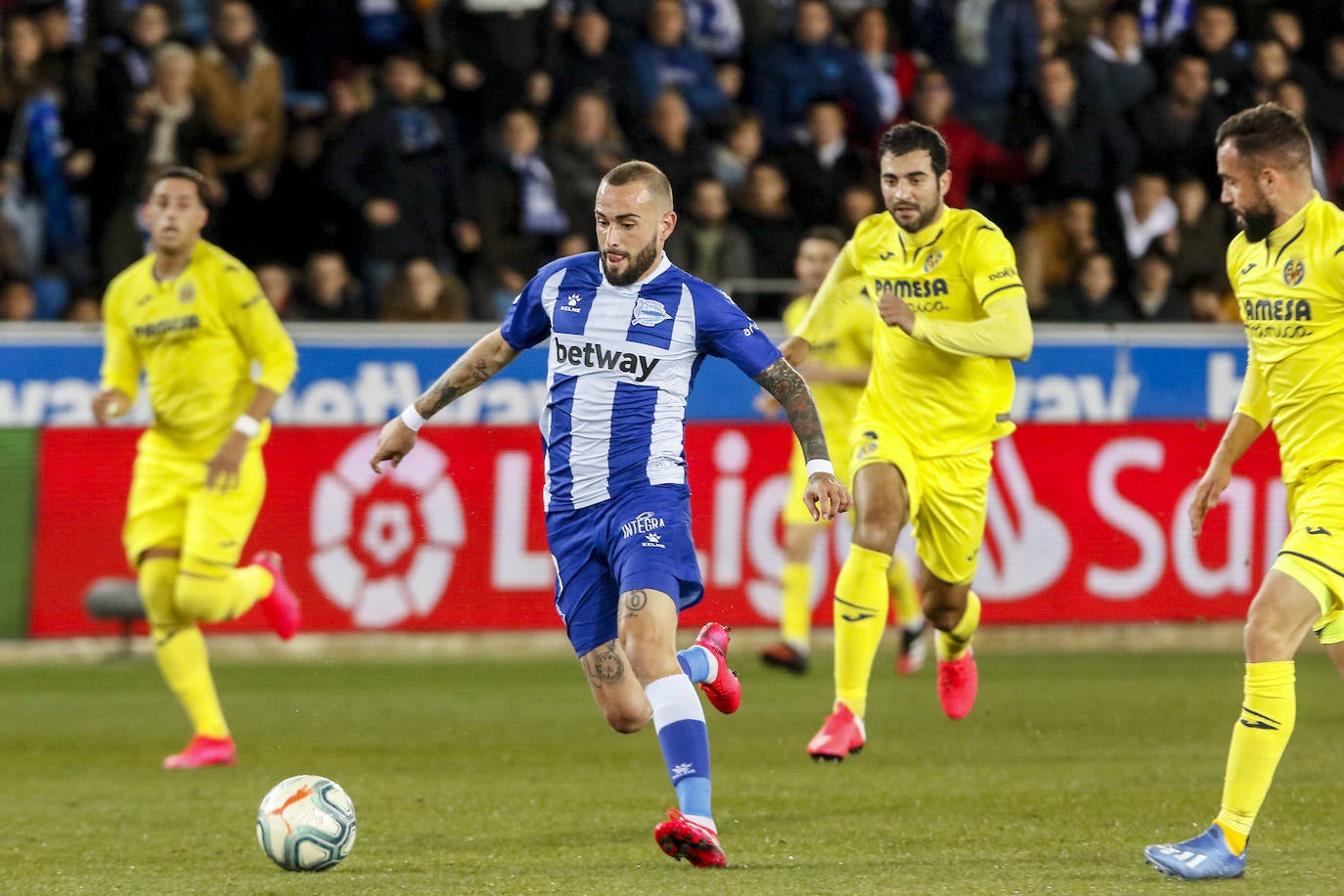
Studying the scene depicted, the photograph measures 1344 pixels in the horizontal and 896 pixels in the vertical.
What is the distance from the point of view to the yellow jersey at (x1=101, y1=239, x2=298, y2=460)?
8875mm

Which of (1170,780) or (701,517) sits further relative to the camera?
(701,517)

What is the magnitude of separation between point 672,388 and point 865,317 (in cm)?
520

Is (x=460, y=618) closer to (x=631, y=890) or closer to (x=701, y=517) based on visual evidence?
(x=701, y=517)

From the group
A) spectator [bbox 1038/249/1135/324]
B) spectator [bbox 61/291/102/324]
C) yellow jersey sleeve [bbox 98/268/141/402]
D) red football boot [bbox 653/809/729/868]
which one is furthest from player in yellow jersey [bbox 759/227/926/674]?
red football boot [bbox 653/809/729/868]

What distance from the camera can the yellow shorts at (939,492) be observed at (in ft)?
26.3

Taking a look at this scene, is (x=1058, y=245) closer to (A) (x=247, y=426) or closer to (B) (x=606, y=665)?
(A) (x=247, y=426)

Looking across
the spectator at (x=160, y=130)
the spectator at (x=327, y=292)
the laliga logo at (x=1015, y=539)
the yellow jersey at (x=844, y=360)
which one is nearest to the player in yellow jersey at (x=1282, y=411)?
the yellow jersey at (x=844, y=360)

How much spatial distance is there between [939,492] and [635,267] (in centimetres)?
229

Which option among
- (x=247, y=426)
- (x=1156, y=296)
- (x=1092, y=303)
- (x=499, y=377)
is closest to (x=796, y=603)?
(x=499, y=377)

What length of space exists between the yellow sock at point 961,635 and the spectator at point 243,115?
642cm

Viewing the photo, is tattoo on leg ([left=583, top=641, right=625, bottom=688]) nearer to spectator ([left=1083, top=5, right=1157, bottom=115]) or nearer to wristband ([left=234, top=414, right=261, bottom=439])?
wristband ([left=234, top=414, right=261, bottom=439])

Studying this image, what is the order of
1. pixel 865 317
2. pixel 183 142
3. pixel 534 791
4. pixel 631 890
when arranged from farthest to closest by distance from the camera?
1. pixel 183 142
2. pixel 865 317
3. pixel 534 791
4. pixel 631 890

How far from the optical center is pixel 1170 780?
8.12 meters

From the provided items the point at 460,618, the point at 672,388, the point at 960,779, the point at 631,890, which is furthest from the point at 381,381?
the point at 631,890
